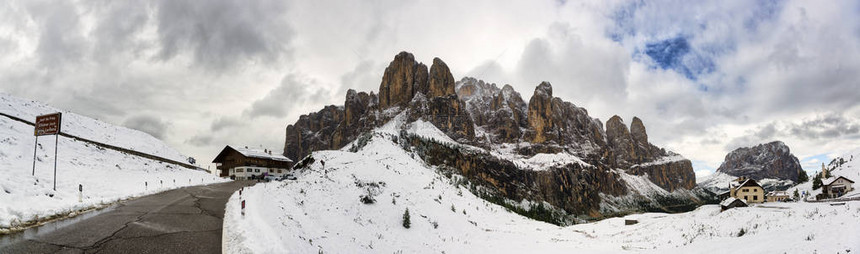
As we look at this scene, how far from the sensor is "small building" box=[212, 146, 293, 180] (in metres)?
80.1

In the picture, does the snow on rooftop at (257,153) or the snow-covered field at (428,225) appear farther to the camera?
the snow on rooftop at (257,153)

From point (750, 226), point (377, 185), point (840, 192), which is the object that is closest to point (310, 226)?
point (377, 185)

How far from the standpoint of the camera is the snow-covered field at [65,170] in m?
16.0

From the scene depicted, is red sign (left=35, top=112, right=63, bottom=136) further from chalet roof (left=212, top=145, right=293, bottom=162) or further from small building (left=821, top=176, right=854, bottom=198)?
small building (left=821, top=176, right=854, bottom=198)

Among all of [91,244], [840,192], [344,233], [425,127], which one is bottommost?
[840,192]

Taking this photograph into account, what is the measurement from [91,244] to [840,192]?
111089 millimetres

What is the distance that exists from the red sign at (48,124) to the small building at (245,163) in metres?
55.5

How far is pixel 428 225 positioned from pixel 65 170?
29.4 metres

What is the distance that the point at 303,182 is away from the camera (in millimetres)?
25328

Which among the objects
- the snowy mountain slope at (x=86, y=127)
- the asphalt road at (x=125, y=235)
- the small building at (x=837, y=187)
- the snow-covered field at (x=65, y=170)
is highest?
the snowy mountain slope at (x=86, y=127)

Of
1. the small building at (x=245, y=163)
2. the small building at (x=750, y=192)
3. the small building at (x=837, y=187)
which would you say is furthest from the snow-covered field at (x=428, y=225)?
the small building at (x=837, y=187)

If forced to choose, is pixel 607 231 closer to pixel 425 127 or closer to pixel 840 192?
pixel 840 192

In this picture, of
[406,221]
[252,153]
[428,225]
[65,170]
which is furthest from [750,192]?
[252,153]

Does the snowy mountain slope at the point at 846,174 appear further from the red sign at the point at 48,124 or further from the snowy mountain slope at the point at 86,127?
the snowy mountain slope at the point at 86,127
